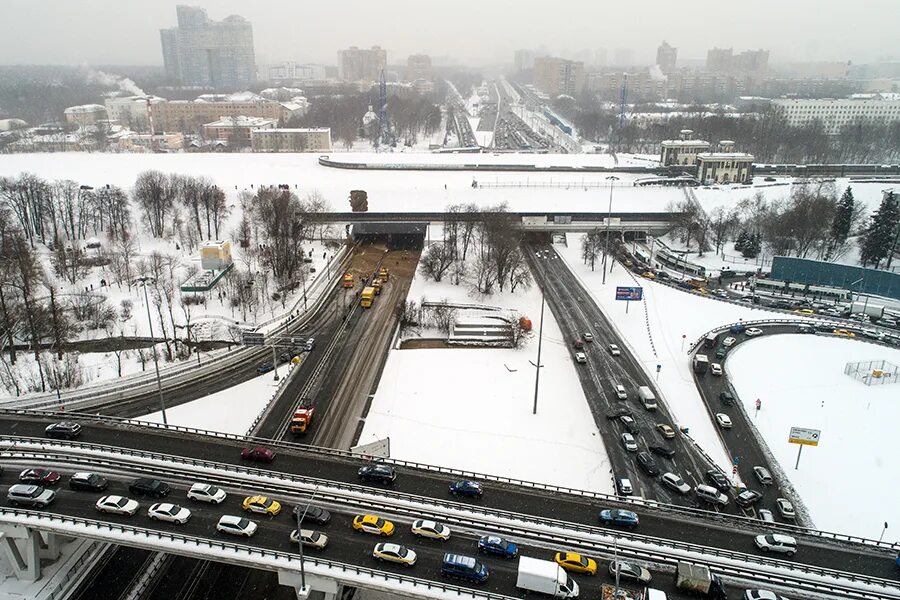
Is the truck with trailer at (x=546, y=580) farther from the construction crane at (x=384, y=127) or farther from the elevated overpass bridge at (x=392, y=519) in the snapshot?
the construction crane at (x=384, y=127)

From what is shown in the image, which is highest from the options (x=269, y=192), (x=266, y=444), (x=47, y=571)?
(x=269, y=192)

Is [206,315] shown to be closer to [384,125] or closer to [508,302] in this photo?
[508,302]

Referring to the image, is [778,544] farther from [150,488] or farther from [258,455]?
[150,488]

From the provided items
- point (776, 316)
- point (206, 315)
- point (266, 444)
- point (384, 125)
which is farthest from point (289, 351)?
point (384, 125)

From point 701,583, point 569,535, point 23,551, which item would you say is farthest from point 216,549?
point 701,583

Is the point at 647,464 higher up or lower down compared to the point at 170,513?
lower down

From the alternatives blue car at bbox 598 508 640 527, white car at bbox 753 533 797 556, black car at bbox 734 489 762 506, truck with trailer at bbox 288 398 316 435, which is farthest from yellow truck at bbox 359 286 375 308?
white car at bbox 753 533 797 556
